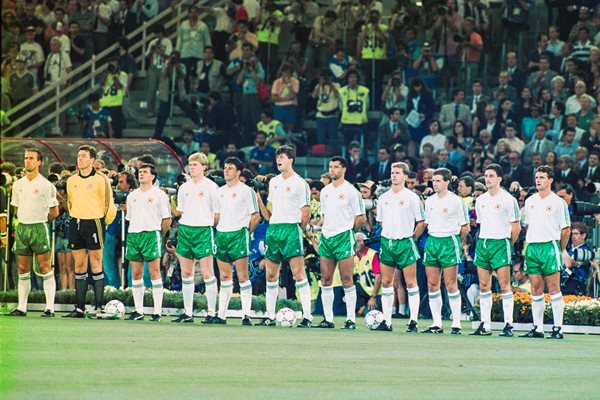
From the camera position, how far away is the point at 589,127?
86.8ft

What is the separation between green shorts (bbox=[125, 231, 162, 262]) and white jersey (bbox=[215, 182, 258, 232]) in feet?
2.99

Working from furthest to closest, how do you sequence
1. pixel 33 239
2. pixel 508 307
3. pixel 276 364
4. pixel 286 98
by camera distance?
pixel 286 98, pixel 33 239, pixel 508 307, pixel 276 364

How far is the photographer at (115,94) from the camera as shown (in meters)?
30.7

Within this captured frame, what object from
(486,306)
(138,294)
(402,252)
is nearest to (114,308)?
(138,294)

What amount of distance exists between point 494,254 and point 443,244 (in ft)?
2.30

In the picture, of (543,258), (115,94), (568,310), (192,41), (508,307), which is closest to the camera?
(543,258)

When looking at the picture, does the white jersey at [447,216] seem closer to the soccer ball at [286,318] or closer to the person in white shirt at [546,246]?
the person in white shirt at [546,246]

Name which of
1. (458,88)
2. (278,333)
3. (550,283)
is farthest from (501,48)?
(278,333)

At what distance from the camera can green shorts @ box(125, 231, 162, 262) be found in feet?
62.0

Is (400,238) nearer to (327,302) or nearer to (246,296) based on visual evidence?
(327,302)

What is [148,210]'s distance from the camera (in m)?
19.0

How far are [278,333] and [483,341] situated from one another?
2.57 metres

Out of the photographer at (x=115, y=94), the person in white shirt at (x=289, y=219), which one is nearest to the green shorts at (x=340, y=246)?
the person in white shirt at (x=289, y=219)

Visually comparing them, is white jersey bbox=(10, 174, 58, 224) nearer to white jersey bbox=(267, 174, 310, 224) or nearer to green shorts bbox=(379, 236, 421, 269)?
white jersey bbox=(267, 174, 310, 224)
